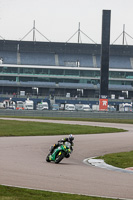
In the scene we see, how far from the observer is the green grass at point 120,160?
58.8ft

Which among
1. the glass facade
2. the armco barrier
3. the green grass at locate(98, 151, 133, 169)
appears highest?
the glass facade

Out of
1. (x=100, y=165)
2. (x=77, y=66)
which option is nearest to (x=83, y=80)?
(x=77, y=66)

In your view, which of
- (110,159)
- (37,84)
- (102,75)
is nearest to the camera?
(110,159)

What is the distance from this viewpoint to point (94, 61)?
Answer: 118 m

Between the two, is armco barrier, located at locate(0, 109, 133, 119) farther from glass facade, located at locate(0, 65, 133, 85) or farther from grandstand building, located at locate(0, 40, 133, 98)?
glass facade, located at locate(0, 65, 133, 85)

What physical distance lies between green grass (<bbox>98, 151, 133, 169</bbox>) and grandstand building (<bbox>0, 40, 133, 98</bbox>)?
91302mm

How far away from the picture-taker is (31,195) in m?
10.1

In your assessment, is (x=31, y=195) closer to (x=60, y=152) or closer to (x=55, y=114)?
(x=60, y=152)

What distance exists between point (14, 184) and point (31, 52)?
108184 millimetres

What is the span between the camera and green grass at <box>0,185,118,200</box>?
9828 millimetres

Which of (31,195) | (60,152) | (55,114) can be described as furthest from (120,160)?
(55,114)

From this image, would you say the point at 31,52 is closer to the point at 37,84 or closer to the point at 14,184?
the point at 37,84

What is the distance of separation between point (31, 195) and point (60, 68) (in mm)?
104404

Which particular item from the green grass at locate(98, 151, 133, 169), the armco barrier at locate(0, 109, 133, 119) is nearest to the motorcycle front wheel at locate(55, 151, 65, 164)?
the green grass at locate(98, 151, 133, 169)
